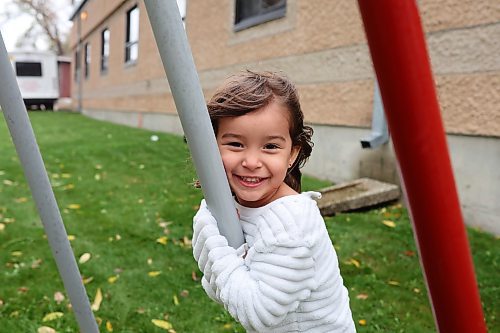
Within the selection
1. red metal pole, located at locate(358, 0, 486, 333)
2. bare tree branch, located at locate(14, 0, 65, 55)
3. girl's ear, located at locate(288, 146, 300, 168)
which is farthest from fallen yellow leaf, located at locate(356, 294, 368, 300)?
bare tree branch, located at locate(14, 0, 65, 55)

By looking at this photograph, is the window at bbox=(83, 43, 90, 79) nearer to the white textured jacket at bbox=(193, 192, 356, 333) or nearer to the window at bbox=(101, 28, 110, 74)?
the window at bbox=(101, 28, 110, 74)

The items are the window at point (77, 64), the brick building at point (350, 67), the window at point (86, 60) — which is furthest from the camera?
the window at point (77, 64)

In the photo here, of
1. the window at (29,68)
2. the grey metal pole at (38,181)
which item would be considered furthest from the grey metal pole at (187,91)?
the window at (29,68)

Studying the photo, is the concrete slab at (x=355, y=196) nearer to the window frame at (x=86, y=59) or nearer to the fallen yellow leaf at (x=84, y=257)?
the fallen yellow leaf at (x=84, y=257)

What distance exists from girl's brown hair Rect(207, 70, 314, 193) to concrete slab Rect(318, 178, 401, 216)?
10.6 feet

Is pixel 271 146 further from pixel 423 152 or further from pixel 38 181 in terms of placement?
pixel 38 181

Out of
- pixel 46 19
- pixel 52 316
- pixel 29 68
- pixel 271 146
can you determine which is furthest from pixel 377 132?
pixel 46 19

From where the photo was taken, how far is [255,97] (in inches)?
43.9

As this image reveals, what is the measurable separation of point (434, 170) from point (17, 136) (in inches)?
47.6

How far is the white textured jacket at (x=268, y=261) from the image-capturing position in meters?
1.04

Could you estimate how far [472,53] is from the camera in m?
4.09

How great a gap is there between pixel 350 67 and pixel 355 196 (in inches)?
62.8

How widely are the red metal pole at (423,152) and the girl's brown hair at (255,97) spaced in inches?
23.9

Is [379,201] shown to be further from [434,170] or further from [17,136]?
[434,170]
